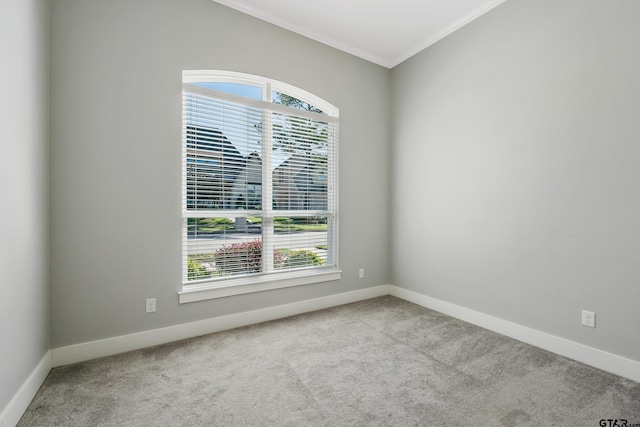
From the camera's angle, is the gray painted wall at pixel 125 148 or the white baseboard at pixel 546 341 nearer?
the white baseboard at pixel 546 341

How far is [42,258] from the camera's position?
1.91 metres

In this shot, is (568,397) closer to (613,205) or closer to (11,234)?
(613,205)

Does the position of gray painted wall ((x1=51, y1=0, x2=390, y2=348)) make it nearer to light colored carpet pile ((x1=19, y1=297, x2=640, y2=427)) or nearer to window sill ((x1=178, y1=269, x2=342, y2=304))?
window sill ((x1=178, y1=269, x2=342, y2=304))

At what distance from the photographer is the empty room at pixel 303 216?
1684 mm

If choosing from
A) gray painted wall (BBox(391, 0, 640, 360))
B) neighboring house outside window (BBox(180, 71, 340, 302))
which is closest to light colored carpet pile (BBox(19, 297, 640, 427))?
gray painted wall (BBox(391, 0, 640, 360))

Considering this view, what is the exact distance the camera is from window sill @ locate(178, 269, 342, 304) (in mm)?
2539

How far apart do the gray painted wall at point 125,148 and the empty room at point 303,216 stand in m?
0.01

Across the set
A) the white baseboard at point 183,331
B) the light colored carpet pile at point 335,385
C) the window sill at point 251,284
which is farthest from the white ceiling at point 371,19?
the light colored carpet pile at point 335,385

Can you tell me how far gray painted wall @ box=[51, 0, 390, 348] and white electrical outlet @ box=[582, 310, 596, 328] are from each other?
2619mm

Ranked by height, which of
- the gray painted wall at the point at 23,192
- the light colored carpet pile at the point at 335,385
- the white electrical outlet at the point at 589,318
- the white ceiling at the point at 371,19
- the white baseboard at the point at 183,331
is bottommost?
the light colored carpet pile at the point at 335,385

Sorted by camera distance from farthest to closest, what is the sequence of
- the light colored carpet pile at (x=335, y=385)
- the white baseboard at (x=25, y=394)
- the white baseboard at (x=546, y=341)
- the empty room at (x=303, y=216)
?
the white baseboard at (x=546, y=341)
the empty room at (x=303, y=216)
the light colored carpet pile at (x=335, y=385)
the white baseboard at (x=25, y=394)

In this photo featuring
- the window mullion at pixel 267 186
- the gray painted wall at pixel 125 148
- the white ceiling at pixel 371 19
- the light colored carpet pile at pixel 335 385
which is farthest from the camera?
the window mullion at pixel 267 186

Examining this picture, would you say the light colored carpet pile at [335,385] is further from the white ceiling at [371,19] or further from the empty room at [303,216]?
the white ceiling at [371,19]

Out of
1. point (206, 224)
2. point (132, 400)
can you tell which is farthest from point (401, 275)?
point (132, 400)
